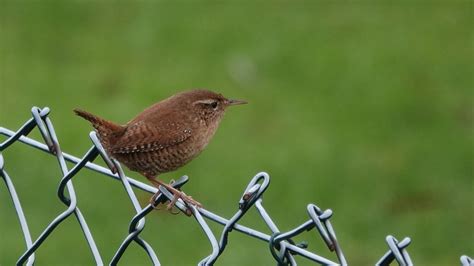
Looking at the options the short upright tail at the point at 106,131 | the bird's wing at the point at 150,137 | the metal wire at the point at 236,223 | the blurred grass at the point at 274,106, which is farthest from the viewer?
the blurred grass at the point at 274,106

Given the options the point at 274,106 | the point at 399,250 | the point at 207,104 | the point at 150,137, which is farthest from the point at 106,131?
the point at 274,106

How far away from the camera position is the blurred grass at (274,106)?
300 inches

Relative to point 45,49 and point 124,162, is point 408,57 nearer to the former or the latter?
point 45,49

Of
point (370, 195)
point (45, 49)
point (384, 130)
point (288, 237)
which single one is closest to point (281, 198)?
point (370, 195)

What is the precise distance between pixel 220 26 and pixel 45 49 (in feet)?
5.23

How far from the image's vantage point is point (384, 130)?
876cm

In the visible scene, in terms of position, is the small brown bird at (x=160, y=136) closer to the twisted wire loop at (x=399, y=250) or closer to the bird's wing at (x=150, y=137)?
the bird's wing at (x=150, y=137)

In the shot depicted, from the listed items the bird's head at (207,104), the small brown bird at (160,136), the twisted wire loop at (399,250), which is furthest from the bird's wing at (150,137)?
the twisted wire loop at (399,250)

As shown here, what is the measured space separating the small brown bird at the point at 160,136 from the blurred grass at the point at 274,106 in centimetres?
243

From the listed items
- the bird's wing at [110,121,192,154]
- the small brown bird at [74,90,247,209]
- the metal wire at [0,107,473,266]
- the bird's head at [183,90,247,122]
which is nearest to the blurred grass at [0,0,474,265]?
the bird's head at [183,90,247,122]

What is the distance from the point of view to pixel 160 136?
475cm

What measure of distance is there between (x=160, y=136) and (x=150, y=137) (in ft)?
0.20

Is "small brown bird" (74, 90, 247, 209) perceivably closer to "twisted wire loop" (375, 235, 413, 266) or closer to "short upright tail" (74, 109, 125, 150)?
"short upright tail" (74, 109, 125, 150)

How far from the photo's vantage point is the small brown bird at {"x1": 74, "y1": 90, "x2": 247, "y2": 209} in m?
4.59
